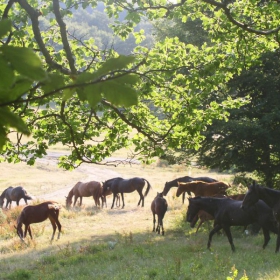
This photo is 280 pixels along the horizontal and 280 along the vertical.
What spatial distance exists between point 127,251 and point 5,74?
1055cm

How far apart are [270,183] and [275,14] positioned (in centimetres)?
742

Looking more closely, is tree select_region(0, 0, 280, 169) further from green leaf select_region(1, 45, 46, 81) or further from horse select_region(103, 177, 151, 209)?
horse select_region(103, 177, 151, 209)

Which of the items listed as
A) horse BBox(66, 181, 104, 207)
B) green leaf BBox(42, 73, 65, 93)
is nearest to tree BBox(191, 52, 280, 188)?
horse BBox(66, 181, 104, 207)

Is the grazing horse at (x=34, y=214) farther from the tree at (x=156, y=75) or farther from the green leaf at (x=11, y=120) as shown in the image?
the green leaf at (x=11, y=120)

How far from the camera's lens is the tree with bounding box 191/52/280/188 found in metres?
12.1

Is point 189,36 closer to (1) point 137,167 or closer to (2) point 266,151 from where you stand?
(2) point 266,151

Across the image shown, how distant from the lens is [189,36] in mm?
14883

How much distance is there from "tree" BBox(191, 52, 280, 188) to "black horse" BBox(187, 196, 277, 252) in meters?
2.04

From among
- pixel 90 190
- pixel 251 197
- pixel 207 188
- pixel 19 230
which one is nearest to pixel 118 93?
pixel 251 197

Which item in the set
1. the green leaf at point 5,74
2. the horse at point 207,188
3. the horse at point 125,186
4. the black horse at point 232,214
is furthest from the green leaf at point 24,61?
the horse at point 125,186

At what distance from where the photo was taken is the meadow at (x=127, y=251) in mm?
8672

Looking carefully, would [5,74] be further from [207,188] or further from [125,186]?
[125,186]

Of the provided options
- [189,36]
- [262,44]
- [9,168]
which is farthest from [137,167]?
[262,44]

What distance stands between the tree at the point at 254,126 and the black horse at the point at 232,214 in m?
2.04
